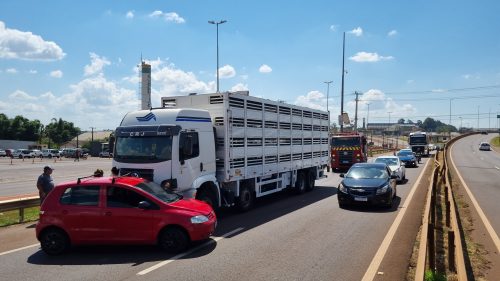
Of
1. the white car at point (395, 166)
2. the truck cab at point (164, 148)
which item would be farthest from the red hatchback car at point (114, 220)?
the white car at point (395, 166)

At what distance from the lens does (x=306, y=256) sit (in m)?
7.89

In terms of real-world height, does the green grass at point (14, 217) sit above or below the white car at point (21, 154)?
above

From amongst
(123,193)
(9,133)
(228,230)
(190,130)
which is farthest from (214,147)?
(9,133)

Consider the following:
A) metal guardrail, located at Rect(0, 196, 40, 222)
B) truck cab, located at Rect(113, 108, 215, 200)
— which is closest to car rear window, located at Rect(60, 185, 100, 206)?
truck cab, located at Rect(113, 108, 215, 200)

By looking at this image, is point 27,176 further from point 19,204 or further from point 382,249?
point 382,249

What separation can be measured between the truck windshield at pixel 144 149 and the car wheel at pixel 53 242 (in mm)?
2549

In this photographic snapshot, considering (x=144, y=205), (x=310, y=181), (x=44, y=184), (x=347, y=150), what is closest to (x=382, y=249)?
(x=144, y=205)

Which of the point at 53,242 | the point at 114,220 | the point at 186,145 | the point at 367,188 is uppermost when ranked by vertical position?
the point at 186,145

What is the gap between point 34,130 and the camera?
102 metres

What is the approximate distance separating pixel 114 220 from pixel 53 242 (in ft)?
4.20

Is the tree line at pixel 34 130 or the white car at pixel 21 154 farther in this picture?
the tree line at pixel 34 130

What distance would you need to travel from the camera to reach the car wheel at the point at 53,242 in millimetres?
8328

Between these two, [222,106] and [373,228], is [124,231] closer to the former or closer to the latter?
[222,106]

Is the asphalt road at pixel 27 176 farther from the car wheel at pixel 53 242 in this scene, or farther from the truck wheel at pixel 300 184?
the truck wheel at pixel 300 184
